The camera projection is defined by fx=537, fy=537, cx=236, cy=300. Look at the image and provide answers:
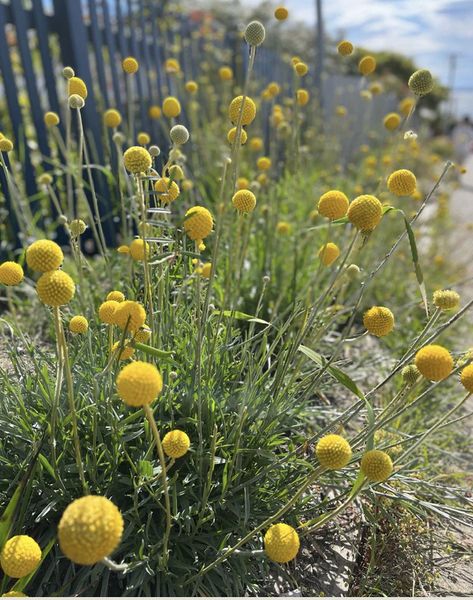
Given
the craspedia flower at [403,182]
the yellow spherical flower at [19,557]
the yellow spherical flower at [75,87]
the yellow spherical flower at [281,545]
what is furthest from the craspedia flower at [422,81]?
the yellow spherical flower at [19,557]

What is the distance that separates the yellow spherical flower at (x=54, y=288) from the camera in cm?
101

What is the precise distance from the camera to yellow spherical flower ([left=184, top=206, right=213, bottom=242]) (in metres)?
1.25

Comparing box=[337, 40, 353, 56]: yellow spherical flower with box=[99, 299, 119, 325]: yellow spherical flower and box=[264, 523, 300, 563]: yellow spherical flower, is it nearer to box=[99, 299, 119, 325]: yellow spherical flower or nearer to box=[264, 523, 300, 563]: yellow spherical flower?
box=[99, 299, 119, 325]: yellow spherical flower

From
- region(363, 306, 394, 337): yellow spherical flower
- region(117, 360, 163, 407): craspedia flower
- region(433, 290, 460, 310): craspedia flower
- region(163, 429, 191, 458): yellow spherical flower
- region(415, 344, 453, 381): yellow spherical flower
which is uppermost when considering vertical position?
region(117, 360, 163, 407): craspedia flower

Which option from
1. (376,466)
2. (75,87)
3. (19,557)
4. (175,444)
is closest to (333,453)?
(376,466)

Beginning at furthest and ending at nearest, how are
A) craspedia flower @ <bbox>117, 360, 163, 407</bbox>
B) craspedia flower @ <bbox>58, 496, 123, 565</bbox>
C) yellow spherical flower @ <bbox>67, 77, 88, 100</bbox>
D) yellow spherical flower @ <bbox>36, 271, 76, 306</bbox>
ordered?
1. yellow spherical flower @ <bbox>67, 77, 88, 100</bbox>
2. yellow spherical flower @ <bbox>36, 271, 76, 306</bbox>
3. craspedia flower @ <bbox>117, 360, 163, 407</bbox>
4. craspedia flower @ <bbox>58, 496, 123, 565</bbox>

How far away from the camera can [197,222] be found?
1257mm

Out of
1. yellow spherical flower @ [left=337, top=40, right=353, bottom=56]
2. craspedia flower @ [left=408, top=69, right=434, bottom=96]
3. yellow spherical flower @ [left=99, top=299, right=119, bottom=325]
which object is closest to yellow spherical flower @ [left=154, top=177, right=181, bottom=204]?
yellow spherical flower @ [left=99, top=299, right=119, bottom=325]

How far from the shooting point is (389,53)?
24.3 metres

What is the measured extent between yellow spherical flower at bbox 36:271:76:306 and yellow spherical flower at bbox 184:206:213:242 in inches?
13.3

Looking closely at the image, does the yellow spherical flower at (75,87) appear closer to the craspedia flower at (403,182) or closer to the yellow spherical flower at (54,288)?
the yellow spherical flower at (54,288)

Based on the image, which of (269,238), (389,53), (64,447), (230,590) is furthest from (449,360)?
(389,53)

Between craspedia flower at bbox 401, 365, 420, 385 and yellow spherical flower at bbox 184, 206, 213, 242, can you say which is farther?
craspedia flower at bbox 401, 365, 420, 385

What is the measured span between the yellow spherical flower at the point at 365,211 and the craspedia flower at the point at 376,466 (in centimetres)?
50
